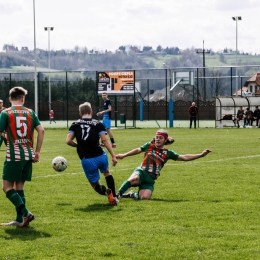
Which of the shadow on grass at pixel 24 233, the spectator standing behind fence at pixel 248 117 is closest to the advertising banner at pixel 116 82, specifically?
the spectator standing behind fence at pixel 248 117

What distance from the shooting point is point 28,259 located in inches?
296

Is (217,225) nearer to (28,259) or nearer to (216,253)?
(216,253)

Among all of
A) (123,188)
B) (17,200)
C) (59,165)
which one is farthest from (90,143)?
(17,200)

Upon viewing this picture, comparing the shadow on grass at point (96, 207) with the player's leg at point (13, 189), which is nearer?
the player's leg at point (13, 189)

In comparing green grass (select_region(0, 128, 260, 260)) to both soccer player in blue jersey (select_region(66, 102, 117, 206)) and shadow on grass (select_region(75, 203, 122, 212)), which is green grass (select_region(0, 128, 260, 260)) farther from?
soccer player in blue jersey (select_region(66, 102, 117, 206))

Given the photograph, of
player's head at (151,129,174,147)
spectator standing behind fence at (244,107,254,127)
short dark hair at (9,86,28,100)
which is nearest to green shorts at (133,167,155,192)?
player's head at (151,129,174,147)

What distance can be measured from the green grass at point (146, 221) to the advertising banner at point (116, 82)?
31.7 metres

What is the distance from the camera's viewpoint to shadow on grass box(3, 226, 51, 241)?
8.71 meters

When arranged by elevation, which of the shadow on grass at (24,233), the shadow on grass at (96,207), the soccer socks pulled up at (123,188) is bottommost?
the shadow on grass at (96,207)

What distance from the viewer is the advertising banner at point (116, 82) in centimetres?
4762

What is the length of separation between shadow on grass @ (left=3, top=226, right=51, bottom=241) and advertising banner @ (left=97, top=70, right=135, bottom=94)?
126 ft

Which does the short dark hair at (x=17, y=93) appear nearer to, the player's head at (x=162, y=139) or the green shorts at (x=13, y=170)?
the green shorts at (x=13, y=170)

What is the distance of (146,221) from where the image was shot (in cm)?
971

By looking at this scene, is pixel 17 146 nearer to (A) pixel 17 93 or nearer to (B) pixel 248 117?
(A) pixel 17 93
